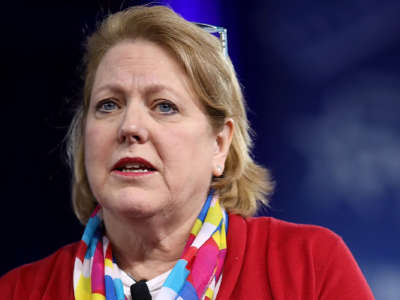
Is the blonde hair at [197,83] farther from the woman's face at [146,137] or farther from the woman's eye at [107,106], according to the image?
the woman's eye at [107,106]

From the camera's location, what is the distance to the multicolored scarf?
1.47 metres

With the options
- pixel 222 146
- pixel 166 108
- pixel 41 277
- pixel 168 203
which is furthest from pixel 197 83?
pixel 41 277

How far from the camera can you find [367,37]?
2283 mm

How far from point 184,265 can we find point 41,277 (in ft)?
1.67

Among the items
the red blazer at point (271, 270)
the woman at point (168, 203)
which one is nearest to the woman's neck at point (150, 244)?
the woman at point (168, 203)

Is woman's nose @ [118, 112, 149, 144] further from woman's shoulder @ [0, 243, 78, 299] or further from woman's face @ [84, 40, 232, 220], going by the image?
woman's shoulder @ [0, 243, 78, 299]

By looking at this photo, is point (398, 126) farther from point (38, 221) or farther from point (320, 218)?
point (38, 221)

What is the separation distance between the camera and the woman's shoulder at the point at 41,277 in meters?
1.66

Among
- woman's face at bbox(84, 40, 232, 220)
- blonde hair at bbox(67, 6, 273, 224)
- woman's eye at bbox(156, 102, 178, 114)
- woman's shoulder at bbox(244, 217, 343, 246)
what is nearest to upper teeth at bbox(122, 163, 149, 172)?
woman's face at bbox(84, 40, 232, 220)

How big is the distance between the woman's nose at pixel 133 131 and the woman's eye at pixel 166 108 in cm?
9

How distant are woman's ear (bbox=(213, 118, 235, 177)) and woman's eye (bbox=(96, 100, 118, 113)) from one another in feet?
1.13

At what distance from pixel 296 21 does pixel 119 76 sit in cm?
114

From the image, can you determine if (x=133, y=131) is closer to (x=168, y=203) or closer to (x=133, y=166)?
(x=133, y=166)

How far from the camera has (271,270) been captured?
151cm
